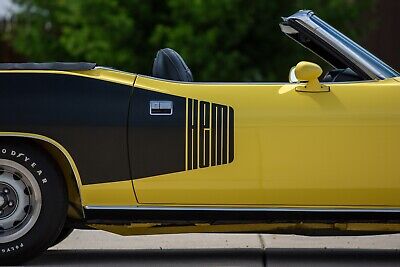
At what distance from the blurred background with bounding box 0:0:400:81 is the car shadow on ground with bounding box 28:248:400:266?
2532cm

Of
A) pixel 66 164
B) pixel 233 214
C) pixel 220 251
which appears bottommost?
pixel 220 251

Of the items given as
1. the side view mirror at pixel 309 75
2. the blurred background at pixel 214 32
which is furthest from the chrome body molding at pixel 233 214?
the blurred background at pixel 214 32

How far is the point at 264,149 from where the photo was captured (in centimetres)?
761

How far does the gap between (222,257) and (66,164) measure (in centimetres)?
112

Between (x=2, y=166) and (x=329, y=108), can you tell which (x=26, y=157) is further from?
(x=329, y=108)

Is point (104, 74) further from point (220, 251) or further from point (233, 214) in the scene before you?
point (220, 251)

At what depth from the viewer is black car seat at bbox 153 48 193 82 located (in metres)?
7.97

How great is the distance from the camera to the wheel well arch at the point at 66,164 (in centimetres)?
764

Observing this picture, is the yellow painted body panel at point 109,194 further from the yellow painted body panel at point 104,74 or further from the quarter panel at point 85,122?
the yellow painted body panel at point 104,74

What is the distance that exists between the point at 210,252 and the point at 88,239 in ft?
4.36

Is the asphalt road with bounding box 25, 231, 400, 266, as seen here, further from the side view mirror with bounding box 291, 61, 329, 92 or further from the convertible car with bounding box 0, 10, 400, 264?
the side view mirror with bounding box 291, 61, 329, 92

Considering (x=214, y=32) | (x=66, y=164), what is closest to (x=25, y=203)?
(x=66, y=164)

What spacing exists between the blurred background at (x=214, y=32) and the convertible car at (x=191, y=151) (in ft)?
85.6

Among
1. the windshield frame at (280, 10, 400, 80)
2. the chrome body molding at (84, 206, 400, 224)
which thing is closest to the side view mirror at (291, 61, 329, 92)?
the windshield frame at (280, 10, 400, 80)
